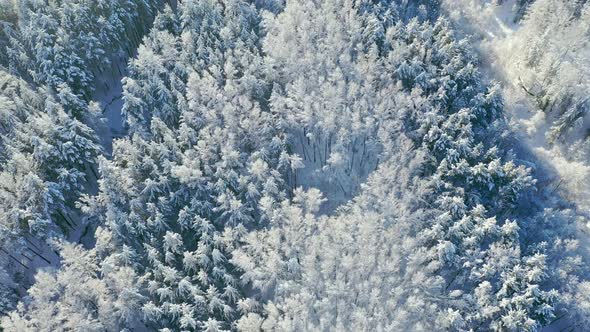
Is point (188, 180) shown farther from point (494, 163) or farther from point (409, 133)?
point (494, 163)

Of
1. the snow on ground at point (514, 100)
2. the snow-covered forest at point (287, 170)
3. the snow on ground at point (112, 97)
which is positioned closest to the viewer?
the snow-covered forest at point (287, 170)

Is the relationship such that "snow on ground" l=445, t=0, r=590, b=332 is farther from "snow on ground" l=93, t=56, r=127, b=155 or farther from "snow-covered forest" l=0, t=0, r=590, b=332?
"snow on ground" l=93, t=56, r=127, b=155

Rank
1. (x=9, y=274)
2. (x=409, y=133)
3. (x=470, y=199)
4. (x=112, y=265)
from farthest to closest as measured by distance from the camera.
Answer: (x=409, y=133) < (x=470, y=199) < (x=9, y=274) < (x=112, y=265)

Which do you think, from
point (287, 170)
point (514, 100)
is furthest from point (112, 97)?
point (514, 100)

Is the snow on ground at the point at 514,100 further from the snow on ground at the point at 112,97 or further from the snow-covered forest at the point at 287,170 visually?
the snow on ground at the point at 112,97

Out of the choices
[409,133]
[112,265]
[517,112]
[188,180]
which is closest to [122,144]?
[188,180]

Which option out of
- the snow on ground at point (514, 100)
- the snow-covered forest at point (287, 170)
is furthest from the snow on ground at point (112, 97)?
the snow on ground at point (514, 100)

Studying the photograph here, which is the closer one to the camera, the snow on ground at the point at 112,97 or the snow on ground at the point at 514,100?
the snow on ground at the point at 514,100

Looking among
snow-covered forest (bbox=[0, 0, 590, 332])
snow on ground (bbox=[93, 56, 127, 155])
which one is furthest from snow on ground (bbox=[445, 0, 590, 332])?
snow on ground (bbox=[93, 56, 127, 155])
